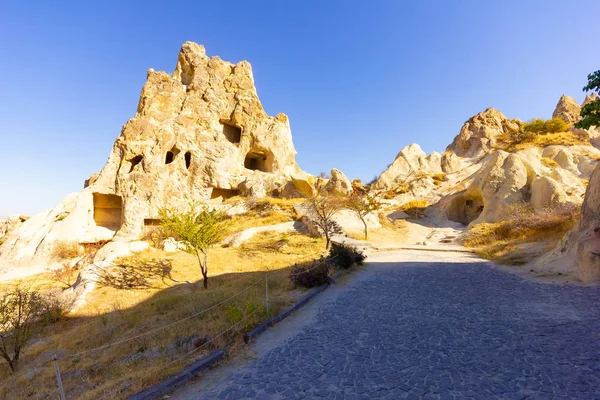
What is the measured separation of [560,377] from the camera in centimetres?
402

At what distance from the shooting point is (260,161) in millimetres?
45094

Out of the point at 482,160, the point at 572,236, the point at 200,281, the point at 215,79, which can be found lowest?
the point at 200,281

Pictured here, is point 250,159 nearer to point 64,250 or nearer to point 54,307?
point 64,250

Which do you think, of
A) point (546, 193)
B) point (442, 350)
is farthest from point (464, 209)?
point (442, 350)

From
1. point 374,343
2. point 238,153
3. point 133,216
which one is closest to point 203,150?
point 238,153

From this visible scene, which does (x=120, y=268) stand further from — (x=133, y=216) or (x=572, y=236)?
(x=572, y=236)

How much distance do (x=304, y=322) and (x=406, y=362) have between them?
2953 millimetres

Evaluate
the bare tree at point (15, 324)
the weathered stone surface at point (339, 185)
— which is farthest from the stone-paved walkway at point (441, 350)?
the weathered stone surface at point (339, 185)

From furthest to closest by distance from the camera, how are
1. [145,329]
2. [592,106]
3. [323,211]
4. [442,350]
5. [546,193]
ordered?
[323,211]
[546,193]
[145,329]
[592,106]
[442,350]

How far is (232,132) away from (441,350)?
42507mm

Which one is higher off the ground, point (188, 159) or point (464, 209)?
point (188, 159)

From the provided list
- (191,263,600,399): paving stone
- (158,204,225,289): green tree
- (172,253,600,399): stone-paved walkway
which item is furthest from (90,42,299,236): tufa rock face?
(172,253,600,399): stone-paved walkway

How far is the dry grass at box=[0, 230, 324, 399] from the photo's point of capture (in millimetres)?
5406

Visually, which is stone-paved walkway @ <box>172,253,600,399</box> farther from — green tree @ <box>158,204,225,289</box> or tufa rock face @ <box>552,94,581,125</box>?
tufa rock face @ <box>552,94,581,125</box>
